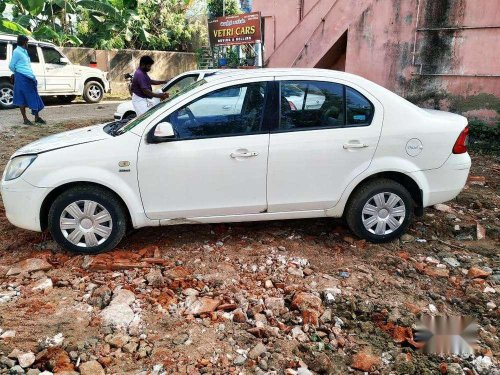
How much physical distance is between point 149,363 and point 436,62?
7.85m

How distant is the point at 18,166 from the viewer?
364 cm

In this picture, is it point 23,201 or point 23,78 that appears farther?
point 23,78

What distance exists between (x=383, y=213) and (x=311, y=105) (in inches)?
49.0

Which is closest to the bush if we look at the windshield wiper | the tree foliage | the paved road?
the windshield wiper

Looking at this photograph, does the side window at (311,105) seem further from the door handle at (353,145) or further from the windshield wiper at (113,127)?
the windshield wiper at (113,127)

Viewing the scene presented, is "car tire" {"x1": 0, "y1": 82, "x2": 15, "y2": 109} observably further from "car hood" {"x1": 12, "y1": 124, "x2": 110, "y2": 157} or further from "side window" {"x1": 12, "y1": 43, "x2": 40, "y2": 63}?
"car hood" {"x1": 12, "y1": 124, "x2": 110, "y2": 157}

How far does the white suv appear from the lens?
452 inches

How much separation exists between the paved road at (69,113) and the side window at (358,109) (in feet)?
26.4

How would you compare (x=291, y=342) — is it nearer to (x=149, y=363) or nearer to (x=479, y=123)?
(x=149, y=363)

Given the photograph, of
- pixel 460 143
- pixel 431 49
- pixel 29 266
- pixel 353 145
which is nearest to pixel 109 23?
pixel 431 49

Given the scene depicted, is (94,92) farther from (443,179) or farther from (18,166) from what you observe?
(443,179)

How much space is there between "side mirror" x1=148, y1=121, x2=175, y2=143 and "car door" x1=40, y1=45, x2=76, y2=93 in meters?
10.6

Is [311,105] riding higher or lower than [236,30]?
lower

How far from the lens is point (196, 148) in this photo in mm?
3596
